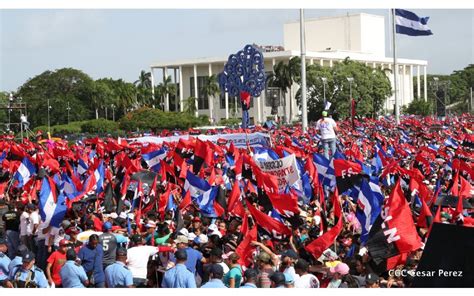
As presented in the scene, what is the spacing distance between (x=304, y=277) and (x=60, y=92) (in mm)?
106126

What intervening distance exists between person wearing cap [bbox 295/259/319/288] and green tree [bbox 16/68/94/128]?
97823mm

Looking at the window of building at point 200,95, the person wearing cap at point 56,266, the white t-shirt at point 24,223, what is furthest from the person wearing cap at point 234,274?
the window of building at point 200,95

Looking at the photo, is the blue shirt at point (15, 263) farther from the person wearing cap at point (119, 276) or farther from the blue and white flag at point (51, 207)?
the blue and white flag at point (51, 207)

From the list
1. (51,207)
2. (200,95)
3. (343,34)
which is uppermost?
(343,34)

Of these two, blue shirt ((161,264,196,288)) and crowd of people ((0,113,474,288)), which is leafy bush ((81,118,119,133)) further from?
blue shirt ((161,264,196,288))

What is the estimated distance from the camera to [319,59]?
366 feet

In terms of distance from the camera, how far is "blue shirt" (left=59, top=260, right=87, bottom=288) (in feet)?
31.5

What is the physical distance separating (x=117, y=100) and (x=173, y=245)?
101m

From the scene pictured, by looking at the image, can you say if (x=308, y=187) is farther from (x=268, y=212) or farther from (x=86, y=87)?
(x=86, y=87)

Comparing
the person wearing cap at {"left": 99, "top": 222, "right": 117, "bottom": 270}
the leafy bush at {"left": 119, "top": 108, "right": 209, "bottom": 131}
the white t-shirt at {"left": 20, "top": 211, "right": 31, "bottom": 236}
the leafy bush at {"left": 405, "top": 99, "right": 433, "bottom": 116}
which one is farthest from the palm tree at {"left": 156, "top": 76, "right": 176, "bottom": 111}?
the person wearing cap at {"left": 99, "top": 222, "right": 117, "bottom": 270}

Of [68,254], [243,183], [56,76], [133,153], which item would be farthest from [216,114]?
[68,254]

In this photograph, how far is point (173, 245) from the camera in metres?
10.6

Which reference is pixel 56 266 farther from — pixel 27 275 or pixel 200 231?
pixel 200 231

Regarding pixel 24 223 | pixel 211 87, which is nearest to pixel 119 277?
pixel 24 223
